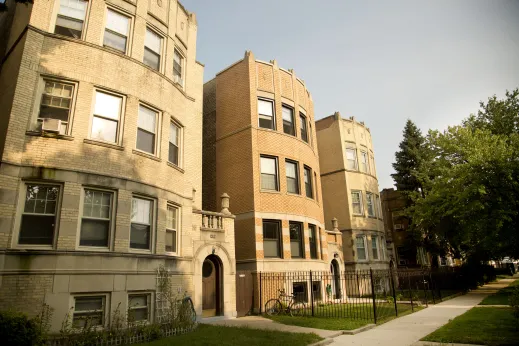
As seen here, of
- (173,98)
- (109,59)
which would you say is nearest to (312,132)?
(173,98)

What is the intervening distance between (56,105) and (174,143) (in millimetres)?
4633

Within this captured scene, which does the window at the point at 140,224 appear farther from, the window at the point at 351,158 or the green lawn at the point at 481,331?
the window at the point at 351,158

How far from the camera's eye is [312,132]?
24.1 meters

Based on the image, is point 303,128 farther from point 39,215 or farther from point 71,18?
point 39,215

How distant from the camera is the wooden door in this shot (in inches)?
596

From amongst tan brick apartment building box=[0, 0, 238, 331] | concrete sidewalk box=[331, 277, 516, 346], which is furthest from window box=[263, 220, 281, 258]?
concrete sidewalk box=[331, 277, 516, 346]

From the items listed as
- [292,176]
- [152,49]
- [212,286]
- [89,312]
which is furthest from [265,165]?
[89,312]

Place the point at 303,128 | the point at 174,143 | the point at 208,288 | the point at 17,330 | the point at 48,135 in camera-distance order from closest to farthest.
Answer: the point at 17,330 < the point at 48,135 < the point at 174,143 < the point at 208,288 < the point at 303,128

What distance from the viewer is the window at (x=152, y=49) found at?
1395 centimetres

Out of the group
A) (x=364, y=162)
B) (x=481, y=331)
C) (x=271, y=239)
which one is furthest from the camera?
(x=364, y=162)

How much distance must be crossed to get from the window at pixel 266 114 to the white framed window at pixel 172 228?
8.46 metres

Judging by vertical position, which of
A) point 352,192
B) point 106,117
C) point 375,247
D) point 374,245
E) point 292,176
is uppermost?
point 352,192

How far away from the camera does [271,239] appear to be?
1867 centimetres

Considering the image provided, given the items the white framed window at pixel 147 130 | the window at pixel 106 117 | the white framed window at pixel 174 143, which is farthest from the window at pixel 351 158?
the window at pixel 106 117
